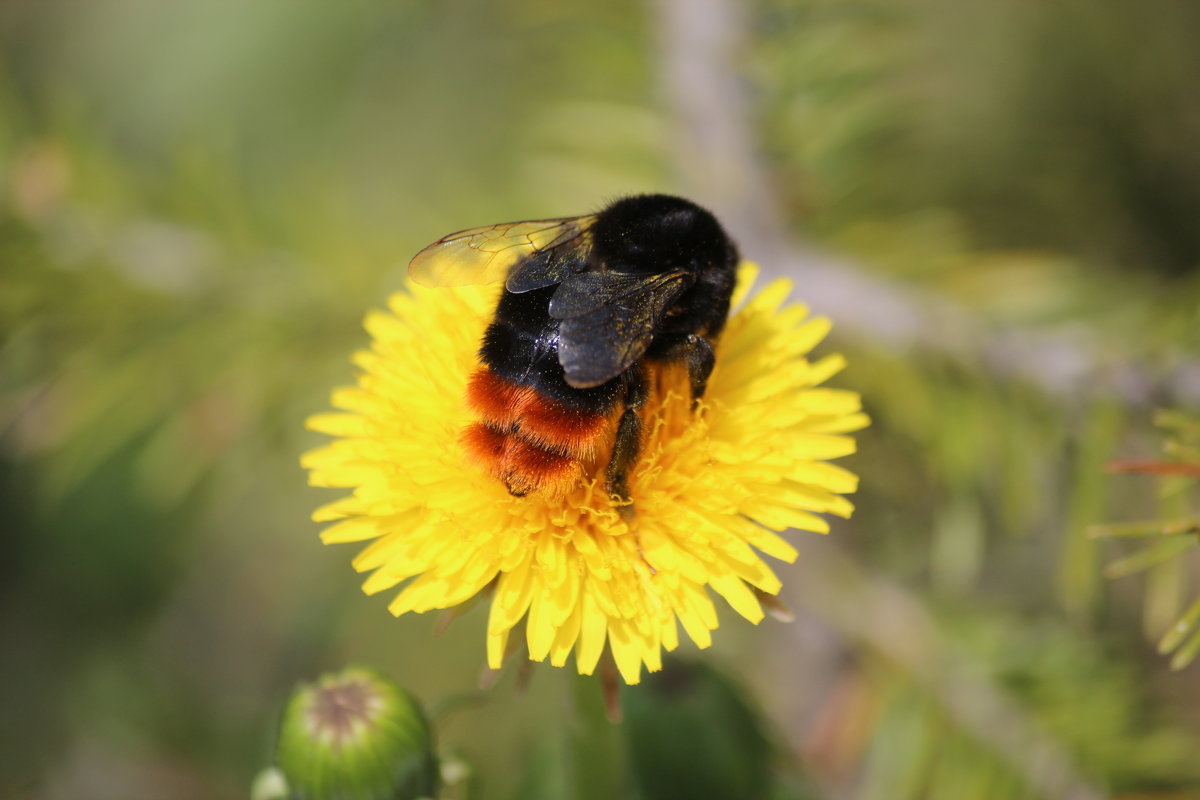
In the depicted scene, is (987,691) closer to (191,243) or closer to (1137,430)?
(1137,430)

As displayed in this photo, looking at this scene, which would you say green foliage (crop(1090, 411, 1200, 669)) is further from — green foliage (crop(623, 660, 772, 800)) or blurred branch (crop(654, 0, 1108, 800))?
green foliage (crop(623, 660, 772, 800))

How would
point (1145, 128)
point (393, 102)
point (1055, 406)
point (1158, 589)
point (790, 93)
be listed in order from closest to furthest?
point (1158, 589) → point (1055, 406) → point (790, 93) → point (1145, 128) → point (393, 102)

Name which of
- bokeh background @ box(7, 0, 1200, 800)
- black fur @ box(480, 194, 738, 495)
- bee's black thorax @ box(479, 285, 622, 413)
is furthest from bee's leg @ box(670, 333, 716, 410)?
bokeh background @ box(7, 0, 1200, 800)

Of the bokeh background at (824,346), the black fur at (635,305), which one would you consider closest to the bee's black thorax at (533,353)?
the black fur at (635,305)

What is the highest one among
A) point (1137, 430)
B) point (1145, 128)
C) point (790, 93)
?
point (1145, 128)

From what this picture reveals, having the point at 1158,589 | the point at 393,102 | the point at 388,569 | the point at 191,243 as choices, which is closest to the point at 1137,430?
the point at 1158,589

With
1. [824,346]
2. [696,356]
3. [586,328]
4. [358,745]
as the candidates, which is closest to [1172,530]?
[696,356]

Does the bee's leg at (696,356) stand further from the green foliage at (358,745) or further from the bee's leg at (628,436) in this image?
the green foliage at (358,745)
